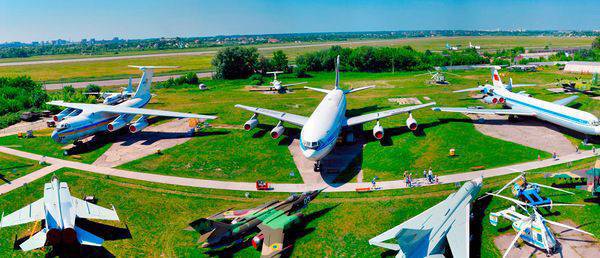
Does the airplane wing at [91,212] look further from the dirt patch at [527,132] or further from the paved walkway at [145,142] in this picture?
the dirt patch at [527,132]

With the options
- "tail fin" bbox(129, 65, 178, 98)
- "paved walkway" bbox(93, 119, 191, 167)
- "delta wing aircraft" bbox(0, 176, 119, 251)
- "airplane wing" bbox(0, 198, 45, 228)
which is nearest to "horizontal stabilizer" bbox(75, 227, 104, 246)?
"delta wing aircraft" bbox(0, 176, 119, 251)

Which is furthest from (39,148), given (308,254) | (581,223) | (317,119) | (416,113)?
(581,223)

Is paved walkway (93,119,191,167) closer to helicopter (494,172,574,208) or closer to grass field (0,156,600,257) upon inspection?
grass field (0,156,600,257)

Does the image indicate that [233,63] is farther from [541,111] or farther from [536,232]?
[536,232]

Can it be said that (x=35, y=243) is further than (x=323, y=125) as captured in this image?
No

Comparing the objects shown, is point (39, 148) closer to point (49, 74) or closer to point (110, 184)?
point (110, 184)

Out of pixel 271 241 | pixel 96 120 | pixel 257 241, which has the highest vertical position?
pixel 96 120

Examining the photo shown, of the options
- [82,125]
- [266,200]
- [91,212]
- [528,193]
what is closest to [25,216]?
[91,212]
